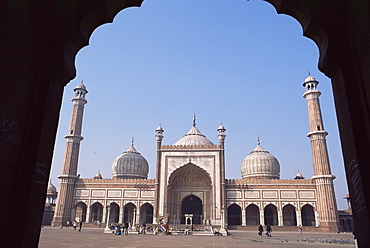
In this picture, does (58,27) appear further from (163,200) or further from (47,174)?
(163,200)

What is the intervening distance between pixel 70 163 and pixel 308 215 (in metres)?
26.5

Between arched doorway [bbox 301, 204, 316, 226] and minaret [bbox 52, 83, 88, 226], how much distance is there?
25.1m

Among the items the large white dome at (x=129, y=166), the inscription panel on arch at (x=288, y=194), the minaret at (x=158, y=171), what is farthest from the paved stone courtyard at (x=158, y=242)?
the large white dome at (x=129, y=166)

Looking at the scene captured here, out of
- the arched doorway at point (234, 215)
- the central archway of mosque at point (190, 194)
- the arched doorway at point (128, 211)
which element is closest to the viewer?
the central archway of mosque at point (190, 194)

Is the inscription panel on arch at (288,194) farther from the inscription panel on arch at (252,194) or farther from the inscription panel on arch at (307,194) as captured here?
the inscription panel on arch at (252,194)

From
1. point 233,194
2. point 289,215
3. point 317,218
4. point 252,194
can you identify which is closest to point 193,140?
point 233,194

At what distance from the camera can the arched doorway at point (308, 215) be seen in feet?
102

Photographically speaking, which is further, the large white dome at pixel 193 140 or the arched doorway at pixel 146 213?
the large white dome at pixel 193 140

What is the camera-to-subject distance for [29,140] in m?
3.28

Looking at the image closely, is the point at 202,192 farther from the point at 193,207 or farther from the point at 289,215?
the point at 289,215

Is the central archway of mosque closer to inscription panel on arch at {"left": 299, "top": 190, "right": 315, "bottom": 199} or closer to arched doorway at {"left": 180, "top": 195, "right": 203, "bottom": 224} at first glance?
arched doorway at {"left": 180, "top": 195, "right": 203, "bottom": 224}

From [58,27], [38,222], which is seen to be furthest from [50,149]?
[58,27]

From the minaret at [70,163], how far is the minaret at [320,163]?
25.2m

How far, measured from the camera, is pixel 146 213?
33.6m
